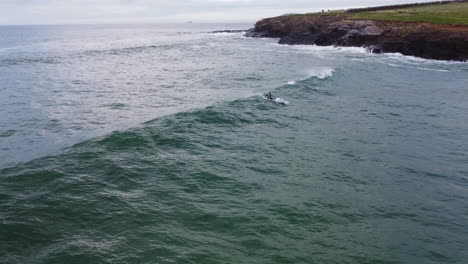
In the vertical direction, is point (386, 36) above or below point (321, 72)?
above

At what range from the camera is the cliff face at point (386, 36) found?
5678 centimetres

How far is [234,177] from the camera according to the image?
16.7 metres

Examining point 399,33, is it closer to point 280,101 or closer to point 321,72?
point 321,72

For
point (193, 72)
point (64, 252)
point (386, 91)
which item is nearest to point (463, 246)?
point (64, 252)

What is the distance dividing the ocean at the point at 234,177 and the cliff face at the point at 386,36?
85.6 ft

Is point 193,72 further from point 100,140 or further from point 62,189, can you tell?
point 62,189

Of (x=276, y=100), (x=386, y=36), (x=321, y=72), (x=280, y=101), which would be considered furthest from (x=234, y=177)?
(x=386, y=36)

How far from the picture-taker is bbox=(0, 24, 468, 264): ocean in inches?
456

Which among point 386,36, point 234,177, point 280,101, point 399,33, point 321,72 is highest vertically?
point 399,33

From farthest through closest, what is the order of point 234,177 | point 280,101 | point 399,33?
point 399,33, point 280,101, point 234,177

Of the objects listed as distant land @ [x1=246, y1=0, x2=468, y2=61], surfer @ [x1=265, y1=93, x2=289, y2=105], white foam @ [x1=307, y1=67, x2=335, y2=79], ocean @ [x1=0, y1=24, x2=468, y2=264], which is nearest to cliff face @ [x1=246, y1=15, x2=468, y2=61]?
distant land @ [x1=246, y1=0, x2=468, y2=61]

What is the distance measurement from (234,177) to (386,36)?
207 ft

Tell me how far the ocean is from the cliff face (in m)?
26.1

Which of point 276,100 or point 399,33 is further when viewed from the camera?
point 399,33
